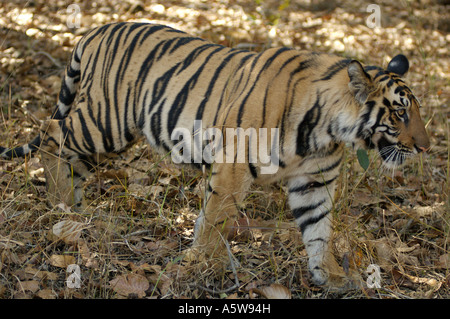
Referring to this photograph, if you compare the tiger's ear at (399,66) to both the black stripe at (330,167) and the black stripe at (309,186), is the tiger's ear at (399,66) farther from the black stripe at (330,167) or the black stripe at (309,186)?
the black stripe at (309,186)

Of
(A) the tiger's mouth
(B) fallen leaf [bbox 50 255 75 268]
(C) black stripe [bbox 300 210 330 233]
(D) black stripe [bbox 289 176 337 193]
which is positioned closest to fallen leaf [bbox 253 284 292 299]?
(C) black stripe [bbox 300 210 330 233]

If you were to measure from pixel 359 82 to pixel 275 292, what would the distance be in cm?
114

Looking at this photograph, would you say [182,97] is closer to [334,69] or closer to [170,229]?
[170,229]

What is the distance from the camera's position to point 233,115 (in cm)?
281

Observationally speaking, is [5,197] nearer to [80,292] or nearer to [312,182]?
[80,292]

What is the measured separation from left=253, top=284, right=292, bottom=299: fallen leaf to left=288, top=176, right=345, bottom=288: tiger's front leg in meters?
0.30

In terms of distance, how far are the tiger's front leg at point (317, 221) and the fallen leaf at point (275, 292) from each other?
0.30 m

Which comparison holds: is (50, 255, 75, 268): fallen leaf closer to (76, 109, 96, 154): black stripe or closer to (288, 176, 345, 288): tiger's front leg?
(76, 109, 96, 154): black stripe

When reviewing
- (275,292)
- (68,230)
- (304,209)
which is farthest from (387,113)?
(68,230)

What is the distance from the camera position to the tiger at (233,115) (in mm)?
2703

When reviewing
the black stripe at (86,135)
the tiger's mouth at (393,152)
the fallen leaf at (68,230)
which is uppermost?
the tiger's mouth at (393,152)

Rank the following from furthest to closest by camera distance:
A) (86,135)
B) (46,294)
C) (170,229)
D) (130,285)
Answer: (86,135) → (170,229) → (130,285) → (46,294)

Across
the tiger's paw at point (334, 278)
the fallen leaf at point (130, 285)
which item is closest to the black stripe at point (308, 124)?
the tiger's paw at point (334, 278)

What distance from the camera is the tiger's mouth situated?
2.71m
